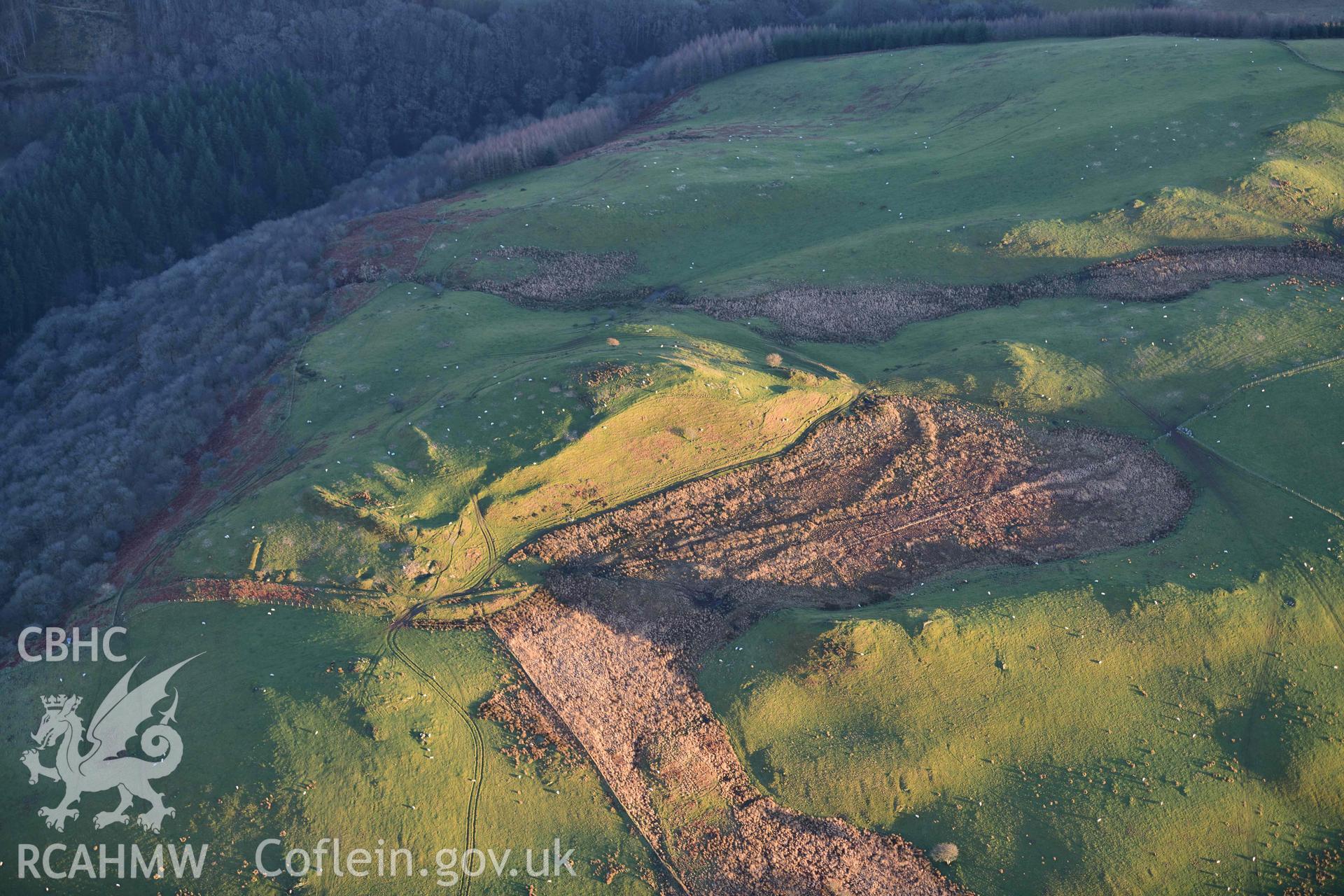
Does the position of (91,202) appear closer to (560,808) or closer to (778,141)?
(778,141)

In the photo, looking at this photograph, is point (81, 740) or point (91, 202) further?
point (91, 202)

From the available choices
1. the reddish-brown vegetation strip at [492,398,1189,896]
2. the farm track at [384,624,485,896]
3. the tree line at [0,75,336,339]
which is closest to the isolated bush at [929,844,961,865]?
the reddish-brown vegetation strip at [492,398,1189,896]

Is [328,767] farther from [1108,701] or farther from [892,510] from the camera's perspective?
[1108,701]

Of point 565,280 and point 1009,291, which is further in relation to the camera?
point 565,280

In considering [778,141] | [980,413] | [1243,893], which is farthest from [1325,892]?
[778,141]

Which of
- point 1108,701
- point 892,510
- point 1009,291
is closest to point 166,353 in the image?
point 892,510

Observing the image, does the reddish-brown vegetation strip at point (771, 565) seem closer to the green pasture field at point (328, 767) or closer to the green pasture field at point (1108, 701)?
the green pasture field at point (1108, 701)
